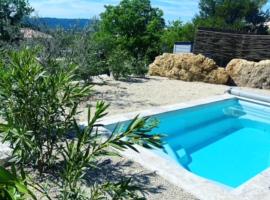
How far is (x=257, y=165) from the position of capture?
720 centimetres

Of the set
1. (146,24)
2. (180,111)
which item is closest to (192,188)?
(180,111)

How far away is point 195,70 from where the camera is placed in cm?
1316

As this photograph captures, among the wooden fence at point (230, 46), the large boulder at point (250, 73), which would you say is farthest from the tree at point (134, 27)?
the large boulder at point (250, 73)

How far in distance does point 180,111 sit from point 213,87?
392 cm

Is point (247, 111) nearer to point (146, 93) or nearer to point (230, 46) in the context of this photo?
point (146, 93)

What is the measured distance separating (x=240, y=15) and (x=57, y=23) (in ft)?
120

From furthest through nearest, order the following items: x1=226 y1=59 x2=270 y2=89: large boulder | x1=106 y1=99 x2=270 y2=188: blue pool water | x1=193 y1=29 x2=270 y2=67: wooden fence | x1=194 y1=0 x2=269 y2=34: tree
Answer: x1=194 y1=0 x2=269 y2=34: tree → x1=193 y1=29 x2=270 y2=67: wooden fence → x1=226 y1=59 x2=270 y2=89: large boulder → x1=106 y1=99 x2=270 y2=188: blue pool water

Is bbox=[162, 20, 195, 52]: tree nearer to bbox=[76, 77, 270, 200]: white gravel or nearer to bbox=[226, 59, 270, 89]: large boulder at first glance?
bbox=[226, 59, 270, 89]: large boulder

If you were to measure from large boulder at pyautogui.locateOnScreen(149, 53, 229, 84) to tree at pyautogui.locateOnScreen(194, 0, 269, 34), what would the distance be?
2790cm

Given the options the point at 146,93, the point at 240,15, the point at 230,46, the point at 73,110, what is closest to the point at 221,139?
the point at 146,93

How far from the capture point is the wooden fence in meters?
14.1

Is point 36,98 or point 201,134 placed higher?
point 36,98

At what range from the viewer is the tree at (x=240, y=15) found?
135 feet

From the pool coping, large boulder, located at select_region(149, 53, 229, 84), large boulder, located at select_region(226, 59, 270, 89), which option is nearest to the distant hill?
large boulder, located at select_region(149, 53, 229, 84)
